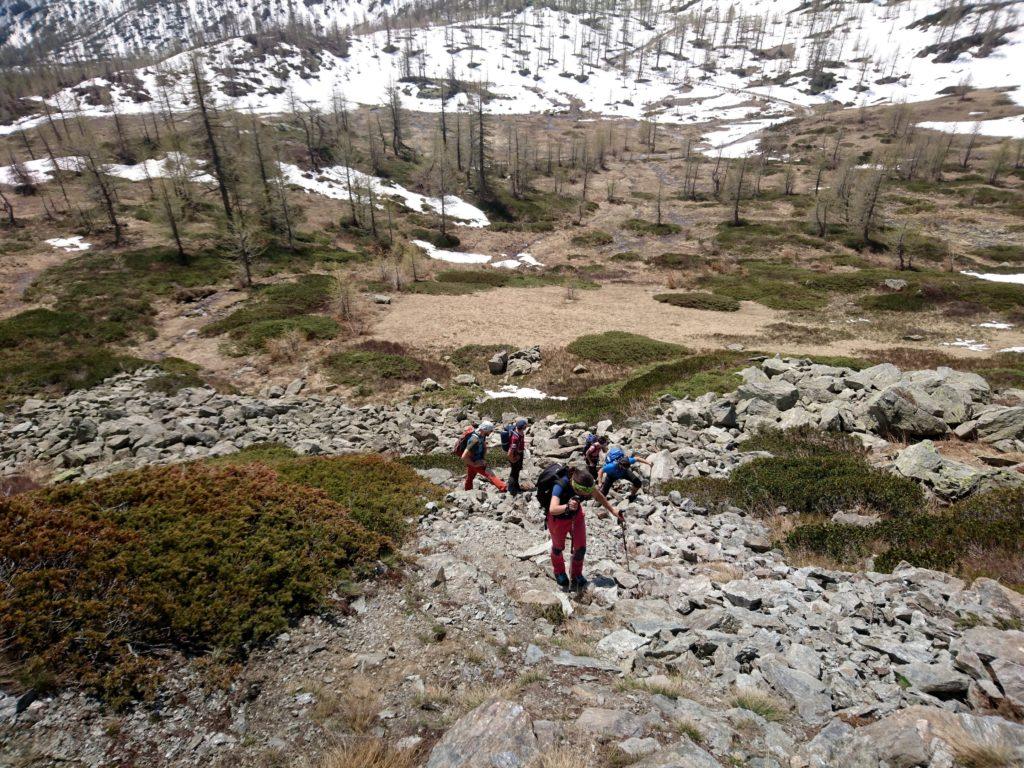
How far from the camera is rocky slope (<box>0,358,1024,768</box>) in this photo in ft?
13.4

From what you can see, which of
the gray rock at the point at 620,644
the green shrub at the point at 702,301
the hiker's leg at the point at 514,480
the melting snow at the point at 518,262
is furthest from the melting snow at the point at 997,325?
the gray rock at the point at 620,644

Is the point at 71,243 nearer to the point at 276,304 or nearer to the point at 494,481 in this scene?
the point at 276,304

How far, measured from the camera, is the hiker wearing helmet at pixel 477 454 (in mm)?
11648

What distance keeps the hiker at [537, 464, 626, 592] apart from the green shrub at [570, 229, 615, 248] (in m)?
58.7

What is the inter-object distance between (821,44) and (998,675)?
796 ft

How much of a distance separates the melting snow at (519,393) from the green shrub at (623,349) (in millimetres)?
4858

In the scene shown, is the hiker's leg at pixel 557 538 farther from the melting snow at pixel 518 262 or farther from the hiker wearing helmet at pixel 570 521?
the melting snow at pixel 518 262

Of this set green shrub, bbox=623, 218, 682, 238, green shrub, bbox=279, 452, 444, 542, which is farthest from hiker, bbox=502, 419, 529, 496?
green shrub, bbox=623, 218, 682, 238

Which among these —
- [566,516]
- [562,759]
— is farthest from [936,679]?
[566,516]

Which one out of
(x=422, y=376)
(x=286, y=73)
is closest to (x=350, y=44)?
(x=286, y=73)

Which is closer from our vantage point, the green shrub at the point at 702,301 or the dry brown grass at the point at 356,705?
the dry brown grass at the point at 356,705

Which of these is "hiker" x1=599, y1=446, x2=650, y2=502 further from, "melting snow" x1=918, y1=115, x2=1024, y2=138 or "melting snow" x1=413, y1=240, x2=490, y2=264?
"melting snow" x1=918, y1=115, x2=1024, y2=138

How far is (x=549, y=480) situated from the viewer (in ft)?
24.9

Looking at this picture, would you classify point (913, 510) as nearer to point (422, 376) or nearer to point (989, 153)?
point (422, 376)
